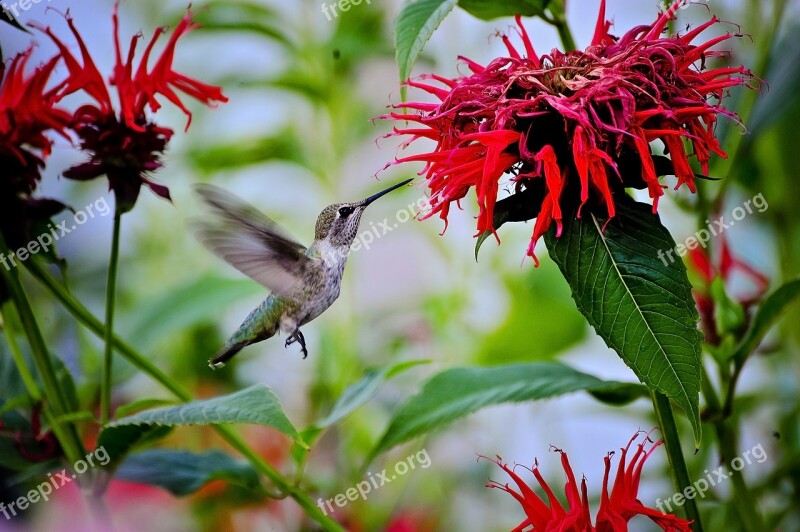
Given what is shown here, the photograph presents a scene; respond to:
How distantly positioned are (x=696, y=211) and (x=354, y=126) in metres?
0.36

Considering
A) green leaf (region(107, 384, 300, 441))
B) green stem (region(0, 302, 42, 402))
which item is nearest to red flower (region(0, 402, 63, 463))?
green stem (region(0, 302, 42, 402))

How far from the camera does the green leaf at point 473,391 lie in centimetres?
39

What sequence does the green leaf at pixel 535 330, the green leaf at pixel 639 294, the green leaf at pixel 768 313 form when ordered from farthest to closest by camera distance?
the green leaf at pixel 535 330
the green leaf at pixel 768 313
the green leaf at pixel 639 294

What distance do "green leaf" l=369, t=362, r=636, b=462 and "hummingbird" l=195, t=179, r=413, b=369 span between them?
0.11 m

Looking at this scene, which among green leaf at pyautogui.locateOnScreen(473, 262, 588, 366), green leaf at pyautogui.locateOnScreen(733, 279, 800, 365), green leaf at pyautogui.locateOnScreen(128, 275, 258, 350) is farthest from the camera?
green leaf at pyautogui.locateOnScreen(473, 262, 588, 366)

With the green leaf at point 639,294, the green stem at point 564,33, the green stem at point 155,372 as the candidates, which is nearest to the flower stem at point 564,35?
the green stem at point 564,33

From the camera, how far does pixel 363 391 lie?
0.42m

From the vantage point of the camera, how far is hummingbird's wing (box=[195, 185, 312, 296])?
0.28m

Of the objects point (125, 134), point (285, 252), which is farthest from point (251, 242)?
point (125, 134)

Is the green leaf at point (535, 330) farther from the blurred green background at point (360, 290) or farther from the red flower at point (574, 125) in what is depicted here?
the red flower at point (574, 125)

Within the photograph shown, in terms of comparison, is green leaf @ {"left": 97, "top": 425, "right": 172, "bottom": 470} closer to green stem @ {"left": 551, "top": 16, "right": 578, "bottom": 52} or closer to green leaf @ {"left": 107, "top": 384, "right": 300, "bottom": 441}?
green leaf @ {"left": 107, "top": 384, "right": 300, "bottom": 441}

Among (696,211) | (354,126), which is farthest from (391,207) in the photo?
(696,211)

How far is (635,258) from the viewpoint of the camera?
28cm

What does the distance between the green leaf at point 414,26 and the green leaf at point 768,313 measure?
189 mm
